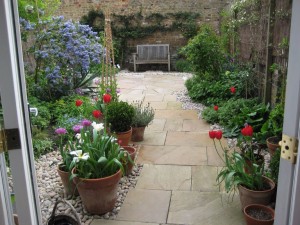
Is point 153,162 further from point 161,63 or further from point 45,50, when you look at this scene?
point 161,63

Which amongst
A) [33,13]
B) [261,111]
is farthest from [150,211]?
[33,13]

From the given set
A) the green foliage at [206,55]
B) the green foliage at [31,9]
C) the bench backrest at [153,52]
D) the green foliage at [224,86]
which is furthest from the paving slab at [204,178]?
the bench backrest at [153,52]

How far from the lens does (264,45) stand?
4.60 meters

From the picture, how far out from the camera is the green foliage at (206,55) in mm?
5832

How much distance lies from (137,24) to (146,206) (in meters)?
8.41

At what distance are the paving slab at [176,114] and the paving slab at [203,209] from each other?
7.68ft

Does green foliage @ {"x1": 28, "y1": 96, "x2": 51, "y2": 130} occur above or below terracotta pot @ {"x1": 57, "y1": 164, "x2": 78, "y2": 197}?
above

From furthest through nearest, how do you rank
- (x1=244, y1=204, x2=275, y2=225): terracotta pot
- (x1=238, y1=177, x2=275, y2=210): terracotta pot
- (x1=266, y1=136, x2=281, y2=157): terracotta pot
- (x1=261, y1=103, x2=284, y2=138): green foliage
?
(x1=261, y1=103, x2=284, y2=138): green foliage, (x1=266, y1=136, x2=281, y2=157): terracotta pot, (x1=238, y1=177, x2=275, y2=210): terracotta pot, (x1=244, y1=204, x2=275, y2=225): terracotta pot

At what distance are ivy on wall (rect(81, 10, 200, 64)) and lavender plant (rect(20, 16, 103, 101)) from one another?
15.9ft

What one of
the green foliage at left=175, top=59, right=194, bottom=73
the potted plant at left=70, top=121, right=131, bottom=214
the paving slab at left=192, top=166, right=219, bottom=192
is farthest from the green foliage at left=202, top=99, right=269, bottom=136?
the green foliage at left=175, top=59, right=194, bottom=73

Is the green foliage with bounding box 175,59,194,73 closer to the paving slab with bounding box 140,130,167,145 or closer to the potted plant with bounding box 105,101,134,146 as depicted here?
the paving slab with bounding box 140,130,167,145

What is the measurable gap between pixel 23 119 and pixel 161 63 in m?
8.92

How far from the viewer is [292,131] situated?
1048 mm

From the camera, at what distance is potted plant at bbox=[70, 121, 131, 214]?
7.23 ft
